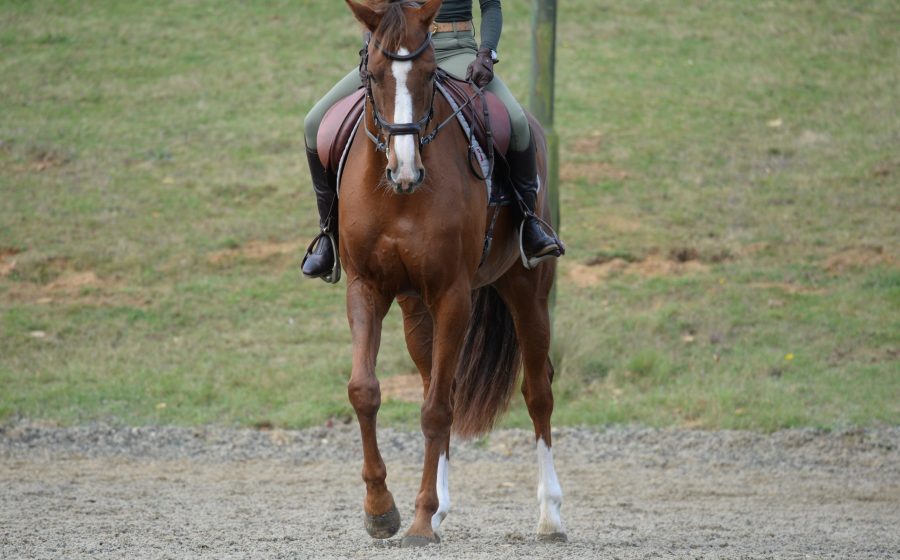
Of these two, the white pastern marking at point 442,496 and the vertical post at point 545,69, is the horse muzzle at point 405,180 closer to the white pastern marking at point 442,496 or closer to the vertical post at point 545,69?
the white pastern marking at point 442,496

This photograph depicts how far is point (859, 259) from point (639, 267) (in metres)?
2.81

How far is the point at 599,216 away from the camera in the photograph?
1681 centimetres

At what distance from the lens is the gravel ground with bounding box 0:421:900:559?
267 inches

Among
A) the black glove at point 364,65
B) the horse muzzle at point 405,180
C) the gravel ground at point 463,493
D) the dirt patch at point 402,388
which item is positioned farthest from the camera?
the dirt patch at point 402,388

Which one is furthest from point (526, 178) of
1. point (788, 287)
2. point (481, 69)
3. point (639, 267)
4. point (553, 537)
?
point (639, 267)

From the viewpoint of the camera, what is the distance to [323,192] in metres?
7.10

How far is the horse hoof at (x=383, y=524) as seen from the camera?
6.30 metres

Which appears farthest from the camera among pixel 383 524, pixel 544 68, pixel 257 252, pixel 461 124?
pixel 257 252

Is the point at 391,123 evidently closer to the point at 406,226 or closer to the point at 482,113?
the point at 406,226

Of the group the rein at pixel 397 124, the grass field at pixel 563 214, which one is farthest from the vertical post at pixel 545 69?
the rein at pixel 397 124

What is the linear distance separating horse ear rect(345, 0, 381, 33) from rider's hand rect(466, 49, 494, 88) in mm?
988

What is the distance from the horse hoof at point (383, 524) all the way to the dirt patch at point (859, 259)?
10107mm

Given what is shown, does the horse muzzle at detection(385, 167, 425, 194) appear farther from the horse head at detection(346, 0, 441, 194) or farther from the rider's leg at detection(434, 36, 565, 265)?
the rider's leg at detection(434, 36, 565, 265)

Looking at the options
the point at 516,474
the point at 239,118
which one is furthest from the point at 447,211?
the point at 239,118
